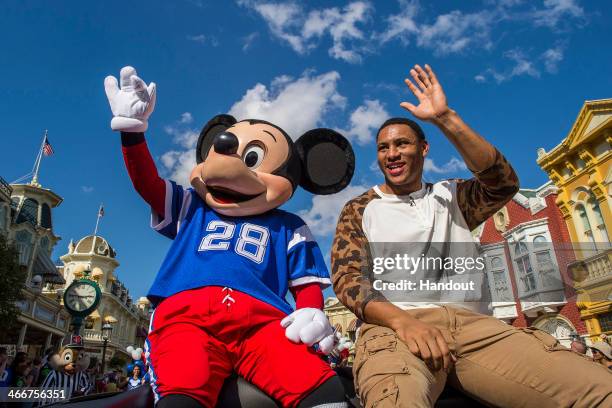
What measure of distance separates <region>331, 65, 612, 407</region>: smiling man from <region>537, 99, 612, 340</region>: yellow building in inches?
594

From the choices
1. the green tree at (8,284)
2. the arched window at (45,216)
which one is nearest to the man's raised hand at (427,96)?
the green tree at (8,284)

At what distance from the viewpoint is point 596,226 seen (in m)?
15.0

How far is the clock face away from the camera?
15.2m

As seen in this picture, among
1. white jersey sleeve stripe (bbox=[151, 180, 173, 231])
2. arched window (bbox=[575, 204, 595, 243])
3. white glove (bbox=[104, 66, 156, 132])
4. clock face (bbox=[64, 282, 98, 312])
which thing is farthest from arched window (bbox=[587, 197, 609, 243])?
clock face (bbox=[64, 282, 98, 312])

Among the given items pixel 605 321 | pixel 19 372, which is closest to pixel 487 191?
pixel 19 372

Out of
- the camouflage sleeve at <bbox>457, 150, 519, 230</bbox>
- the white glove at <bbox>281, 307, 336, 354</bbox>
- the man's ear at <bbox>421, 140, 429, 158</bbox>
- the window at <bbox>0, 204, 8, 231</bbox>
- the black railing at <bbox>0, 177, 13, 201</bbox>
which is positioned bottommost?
the white glove at <bbox>281, 307, 336, 354</bbox>

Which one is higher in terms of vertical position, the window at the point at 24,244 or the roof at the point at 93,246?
the roof at the point at 93,246

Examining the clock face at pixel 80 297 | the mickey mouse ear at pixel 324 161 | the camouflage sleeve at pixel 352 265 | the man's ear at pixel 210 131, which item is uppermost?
the clock face at pixel 80 297

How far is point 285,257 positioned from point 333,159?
1074mm

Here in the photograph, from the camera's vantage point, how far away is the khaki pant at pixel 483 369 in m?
1.45

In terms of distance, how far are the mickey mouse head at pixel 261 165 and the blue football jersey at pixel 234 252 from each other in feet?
0.36

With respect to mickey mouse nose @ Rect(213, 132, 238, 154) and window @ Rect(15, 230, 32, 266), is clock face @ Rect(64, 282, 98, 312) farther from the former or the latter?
mickey mouse nose @ Rect(213, 132, 238, 154)

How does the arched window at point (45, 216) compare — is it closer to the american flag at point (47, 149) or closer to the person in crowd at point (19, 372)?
the american flag at point (47, 149)

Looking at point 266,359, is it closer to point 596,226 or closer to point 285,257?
point 285,257
